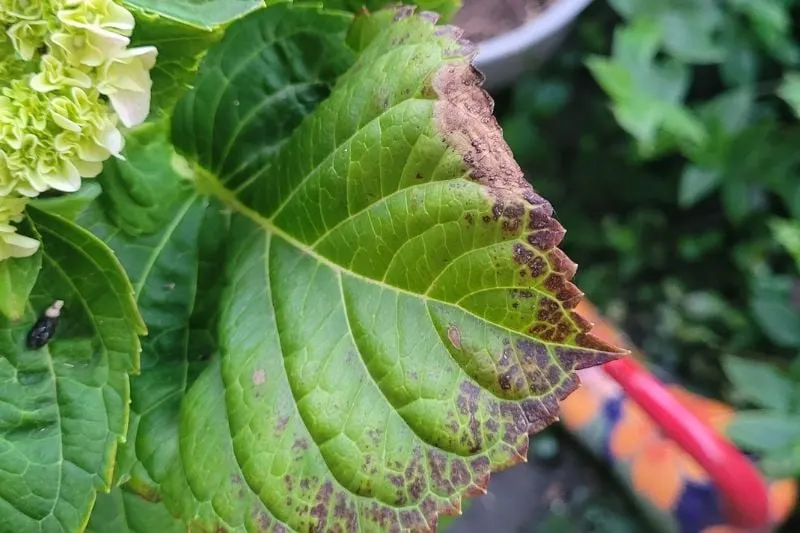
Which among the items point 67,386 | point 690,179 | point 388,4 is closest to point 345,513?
point 67,386

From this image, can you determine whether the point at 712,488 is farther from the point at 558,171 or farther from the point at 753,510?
the point at 558,171

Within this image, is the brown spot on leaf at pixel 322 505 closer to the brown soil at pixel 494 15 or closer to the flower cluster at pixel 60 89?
the flower cluster at pixel 60 89

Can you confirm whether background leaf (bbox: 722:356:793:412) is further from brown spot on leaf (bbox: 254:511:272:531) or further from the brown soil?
brown spot on leaf (bbox: 254:511:272:531)

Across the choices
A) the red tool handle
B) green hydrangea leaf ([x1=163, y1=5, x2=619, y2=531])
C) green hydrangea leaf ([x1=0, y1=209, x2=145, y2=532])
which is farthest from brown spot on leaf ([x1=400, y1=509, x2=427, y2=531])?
the red tool handle

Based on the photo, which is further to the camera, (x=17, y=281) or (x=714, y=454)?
(x=714, y=454)

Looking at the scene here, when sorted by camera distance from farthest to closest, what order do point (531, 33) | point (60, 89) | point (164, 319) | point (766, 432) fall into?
point (531, 33) < point (766, 432) < point (164, 319) < point (60, 89)

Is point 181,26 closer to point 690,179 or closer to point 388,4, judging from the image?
point 388,4
